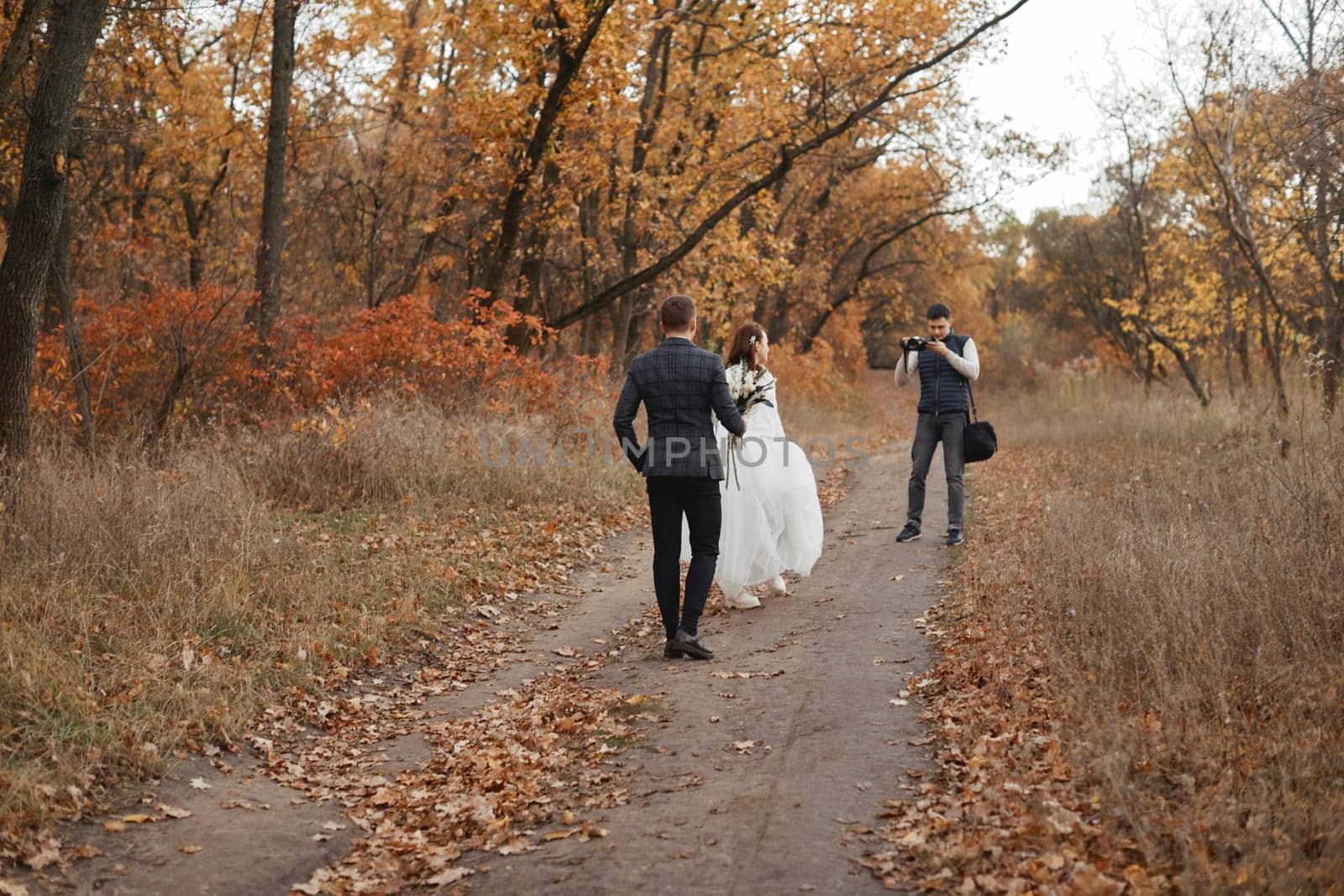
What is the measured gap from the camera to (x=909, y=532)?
11.4 metres

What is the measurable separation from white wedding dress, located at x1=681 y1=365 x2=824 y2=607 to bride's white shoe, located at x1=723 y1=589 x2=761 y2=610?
0.01 metres

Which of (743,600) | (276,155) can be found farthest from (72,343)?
(743,600)

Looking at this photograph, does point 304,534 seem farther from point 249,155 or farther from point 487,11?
point 249,155

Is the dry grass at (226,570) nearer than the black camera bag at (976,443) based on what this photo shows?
Yes

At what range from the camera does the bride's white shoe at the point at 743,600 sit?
9039 millimetres

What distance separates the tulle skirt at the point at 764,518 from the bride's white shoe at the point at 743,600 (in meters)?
0.09

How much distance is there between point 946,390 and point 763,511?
295 cm

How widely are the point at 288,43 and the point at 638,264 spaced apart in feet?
24.5

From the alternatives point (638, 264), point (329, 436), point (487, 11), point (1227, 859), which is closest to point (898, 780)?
point (1227, 859)

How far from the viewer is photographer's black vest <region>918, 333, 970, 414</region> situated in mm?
10883

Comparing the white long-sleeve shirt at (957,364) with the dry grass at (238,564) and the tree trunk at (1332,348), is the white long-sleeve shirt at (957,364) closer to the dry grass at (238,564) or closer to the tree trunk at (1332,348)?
the dry grass at (238,564)

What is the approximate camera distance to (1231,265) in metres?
19.2

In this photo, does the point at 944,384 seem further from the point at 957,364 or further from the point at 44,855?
the point at 44,855

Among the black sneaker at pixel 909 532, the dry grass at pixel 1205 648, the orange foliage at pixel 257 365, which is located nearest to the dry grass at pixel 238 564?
the orange foliage at pixel 257 365
